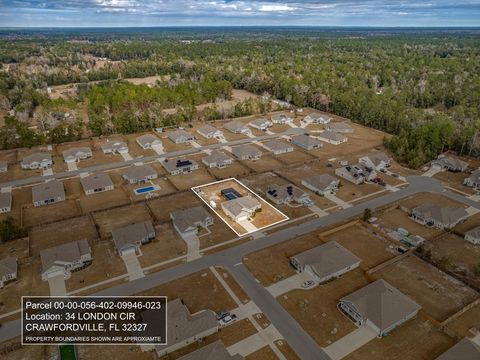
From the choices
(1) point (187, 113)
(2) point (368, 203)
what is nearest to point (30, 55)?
(1) point (187, 113)

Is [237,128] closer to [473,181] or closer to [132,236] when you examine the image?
[132,236]

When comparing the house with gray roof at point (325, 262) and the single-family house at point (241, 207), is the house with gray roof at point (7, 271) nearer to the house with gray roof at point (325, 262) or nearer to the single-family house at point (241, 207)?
the single-family house at point (241, 207)

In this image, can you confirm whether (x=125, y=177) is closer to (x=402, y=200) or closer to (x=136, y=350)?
(x=136, y=350)

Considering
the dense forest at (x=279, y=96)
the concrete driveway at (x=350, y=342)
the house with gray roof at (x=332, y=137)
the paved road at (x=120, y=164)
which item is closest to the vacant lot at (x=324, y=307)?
the concrete driveway at (x=350, y=342)

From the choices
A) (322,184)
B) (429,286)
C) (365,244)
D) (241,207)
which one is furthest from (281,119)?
(429,286)

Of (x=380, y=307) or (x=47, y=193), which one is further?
(x=47, y=193)

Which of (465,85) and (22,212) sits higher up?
(465,85)
